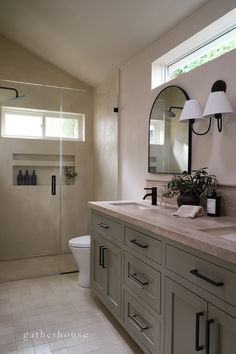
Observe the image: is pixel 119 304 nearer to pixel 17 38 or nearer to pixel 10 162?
pixel 10 162

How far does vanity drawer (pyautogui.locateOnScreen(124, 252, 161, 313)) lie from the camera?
149cm

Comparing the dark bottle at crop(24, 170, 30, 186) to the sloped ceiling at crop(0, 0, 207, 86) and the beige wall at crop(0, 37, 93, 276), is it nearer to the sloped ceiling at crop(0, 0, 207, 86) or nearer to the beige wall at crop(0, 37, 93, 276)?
the beige wall at crop(0, 37, 93, 276)

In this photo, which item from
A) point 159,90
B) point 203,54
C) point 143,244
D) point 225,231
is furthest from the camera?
point 159,90

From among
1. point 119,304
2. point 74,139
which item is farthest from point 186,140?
point 74,139

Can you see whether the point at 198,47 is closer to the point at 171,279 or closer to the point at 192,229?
the point at 192,229

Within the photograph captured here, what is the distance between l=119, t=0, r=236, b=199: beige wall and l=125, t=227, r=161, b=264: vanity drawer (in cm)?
70

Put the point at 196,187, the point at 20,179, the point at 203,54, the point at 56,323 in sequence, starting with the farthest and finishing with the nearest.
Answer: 1. the point at 20,179
2. the point at 203,54
3. the point at 56,323
4. the point at 196,187

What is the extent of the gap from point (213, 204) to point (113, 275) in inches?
34.9

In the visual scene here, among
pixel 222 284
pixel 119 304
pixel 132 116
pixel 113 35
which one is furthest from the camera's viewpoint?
pixel 132 116

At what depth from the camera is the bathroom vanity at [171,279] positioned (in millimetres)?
1069

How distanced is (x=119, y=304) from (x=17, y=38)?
134 inches

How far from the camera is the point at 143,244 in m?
1.63

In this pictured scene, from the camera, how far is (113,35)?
2.77 m

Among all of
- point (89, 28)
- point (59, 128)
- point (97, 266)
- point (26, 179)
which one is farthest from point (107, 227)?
point (89, 28)
